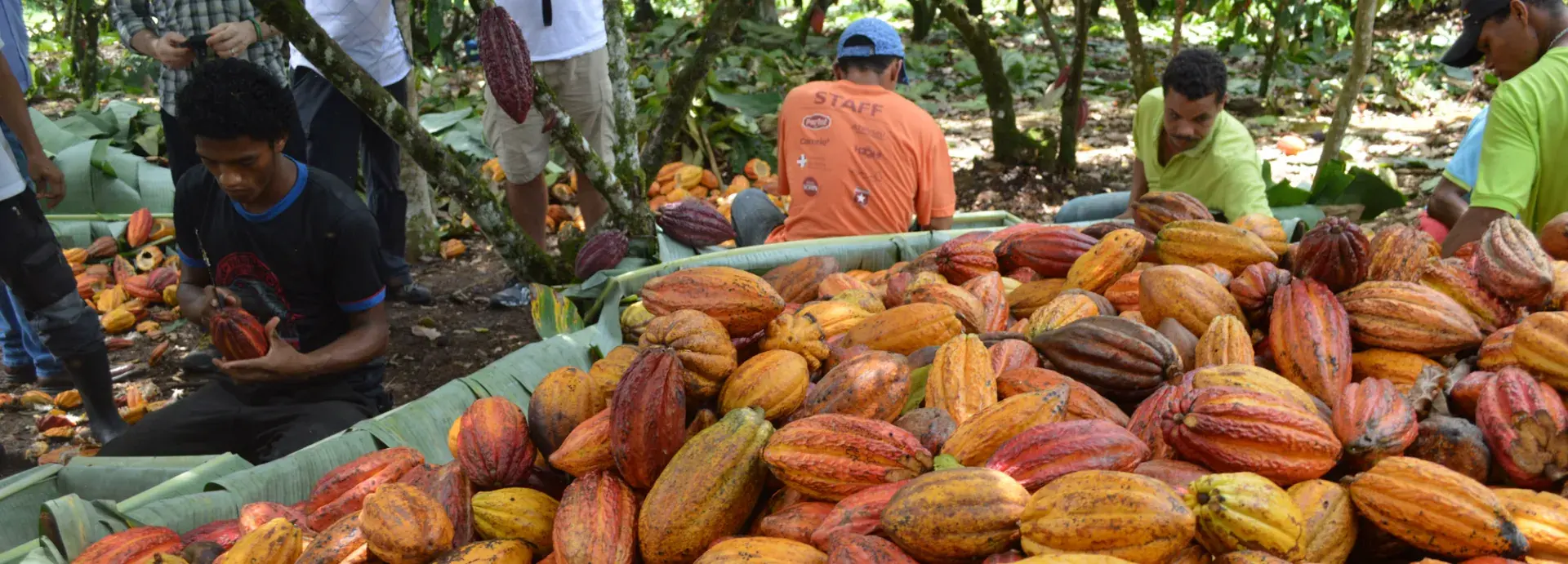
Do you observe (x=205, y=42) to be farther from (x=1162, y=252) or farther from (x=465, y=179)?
(x=1162, y=252)

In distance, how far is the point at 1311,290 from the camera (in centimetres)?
162

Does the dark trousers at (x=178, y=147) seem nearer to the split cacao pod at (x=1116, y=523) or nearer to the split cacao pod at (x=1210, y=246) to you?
the split cacao pod at (x=1210, y=246)

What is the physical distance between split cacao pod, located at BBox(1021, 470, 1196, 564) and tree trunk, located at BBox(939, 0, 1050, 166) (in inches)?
162

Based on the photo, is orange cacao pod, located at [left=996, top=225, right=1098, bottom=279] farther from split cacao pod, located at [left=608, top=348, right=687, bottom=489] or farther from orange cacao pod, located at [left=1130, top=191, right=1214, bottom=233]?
split cacao pod, located at [left=608, top=348, right=687, bottom=489]

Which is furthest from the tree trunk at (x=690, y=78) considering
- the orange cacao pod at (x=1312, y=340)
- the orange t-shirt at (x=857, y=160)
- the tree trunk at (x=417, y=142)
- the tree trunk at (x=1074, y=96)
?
the tree trunk at (x=1074, y=96)

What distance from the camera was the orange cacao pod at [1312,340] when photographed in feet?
4.81

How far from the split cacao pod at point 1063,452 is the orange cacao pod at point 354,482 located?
949 millimetres

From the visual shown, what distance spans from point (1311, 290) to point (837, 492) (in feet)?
2.90

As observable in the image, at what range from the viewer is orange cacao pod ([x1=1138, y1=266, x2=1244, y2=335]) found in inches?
66.6

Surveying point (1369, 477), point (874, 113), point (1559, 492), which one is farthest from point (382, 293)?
point (1559, 492)

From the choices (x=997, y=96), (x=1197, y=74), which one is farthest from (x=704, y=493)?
(x=997, y=96)

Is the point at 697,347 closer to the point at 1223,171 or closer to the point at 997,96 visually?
the point at 1223,171

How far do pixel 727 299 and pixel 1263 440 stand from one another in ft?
2.83

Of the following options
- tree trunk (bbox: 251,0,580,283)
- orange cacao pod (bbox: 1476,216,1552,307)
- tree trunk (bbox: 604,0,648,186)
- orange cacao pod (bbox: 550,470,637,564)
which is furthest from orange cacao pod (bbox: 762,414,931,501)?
tree trunk (bbox: 604,0,648,186)
